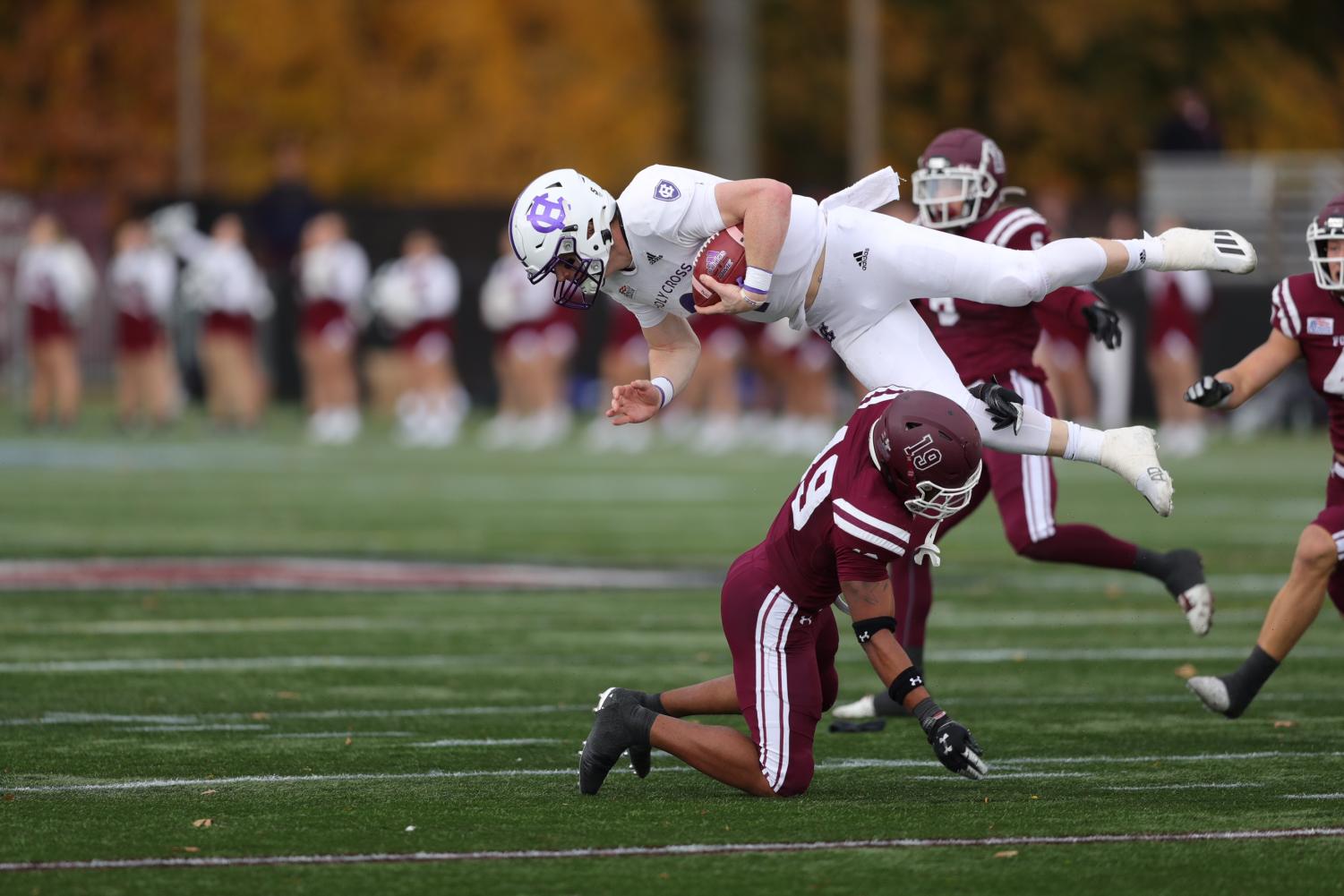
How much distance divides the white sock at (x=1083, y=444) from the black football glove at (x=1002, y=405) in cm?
19

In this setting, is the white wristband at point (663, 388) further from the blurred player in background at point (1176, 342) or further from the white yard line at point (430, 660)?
the blurred player in background at point (1176, 342)

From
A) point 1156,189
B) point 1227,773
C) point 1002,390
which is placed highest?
point 1156,189

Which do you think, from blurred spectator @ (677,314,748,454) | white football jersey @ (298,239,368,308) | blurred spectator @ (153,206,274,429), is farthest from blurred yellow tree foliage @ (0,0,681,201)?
blurred spectator @ (677,314,748,454)

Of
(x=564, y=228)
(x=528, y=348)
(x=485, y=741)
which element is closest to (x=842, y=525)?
Answer: (x=564, y=228)

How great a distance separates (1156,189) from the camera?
26.9 metres

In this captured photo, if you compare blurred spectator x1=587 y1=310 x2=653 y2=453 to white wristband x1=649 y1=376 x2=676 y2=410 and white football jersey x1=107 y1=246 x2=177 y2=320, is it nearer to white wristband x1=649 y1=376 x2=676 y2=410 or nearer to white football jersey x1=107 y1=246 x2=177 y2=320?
white football jersey x1=107 y1=246 x2=177 y2=320

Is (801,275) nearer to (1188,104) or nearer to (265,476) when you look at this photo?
(265,476)

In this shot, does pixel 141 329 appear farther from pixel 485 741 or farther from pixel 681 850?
pixel 681 850

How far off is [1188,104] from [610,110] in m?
10.8

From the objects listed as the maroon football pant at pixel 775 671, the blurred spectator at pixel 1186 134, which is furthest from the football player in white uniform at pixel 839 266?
the blurred spectator at pixel 1186 134

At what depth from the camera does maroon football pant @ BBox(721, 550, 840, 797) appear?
6.32 meters

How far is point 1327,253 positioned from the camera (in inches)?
→ 288

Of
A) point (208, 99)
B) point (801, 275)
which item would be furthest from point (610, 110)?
point (801, 275)

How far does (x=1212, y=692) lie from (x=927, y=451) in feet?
6.23
